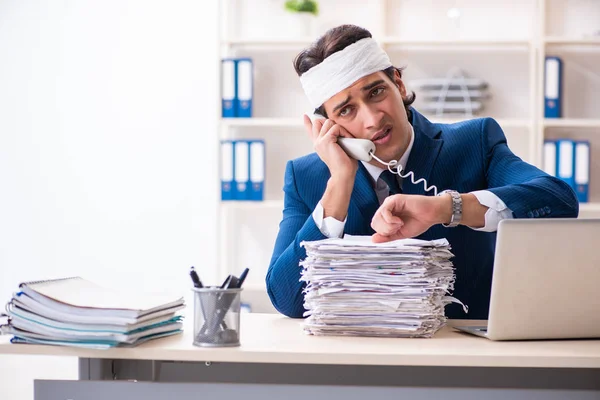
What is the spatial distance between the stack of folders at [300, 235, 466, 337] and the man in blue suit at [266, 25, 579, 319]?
230mm

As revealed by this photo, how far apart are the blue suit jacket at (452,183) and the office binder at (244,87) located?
6.07 feet

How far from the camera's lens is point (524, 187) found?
5.67ft

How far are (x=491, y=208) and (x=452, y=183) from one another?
1.23ft

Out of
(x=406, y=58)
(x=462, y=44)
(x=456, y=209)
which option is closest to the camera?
(x=456, y=209)

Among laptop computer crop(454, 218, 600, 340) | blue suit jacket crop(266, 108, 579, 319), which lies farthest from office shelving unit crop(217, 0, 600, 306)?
laptop computer crop(454, 218, 600, 340)

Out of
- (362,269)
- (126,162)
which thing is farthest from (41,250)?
(362,269)

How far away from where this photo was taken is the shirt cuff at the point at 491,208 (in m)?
1.65

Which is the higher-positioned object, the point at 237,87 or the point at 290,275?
the point at 237,87

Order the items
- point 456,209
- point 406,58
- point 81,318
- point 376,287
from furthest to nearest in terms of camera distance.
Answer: point 406,58 < point 456,209 < point 376,287 < point 81,318

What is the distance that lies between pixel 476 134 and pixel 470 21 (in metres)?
2.25

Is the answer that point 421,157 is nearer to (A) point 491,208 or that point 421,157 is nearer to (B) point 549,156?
(A) point 491,208

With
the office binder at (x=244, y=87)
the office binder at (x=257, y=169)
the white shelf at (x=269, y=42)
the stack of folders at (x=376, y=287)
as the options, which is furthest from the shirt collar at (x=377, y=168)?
the white shelf at (x=269, y=42)

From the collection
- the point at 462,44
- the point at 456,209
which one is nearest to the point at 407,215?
the point at 456,209

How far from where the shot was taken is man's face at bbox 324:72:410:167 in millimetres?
1938
